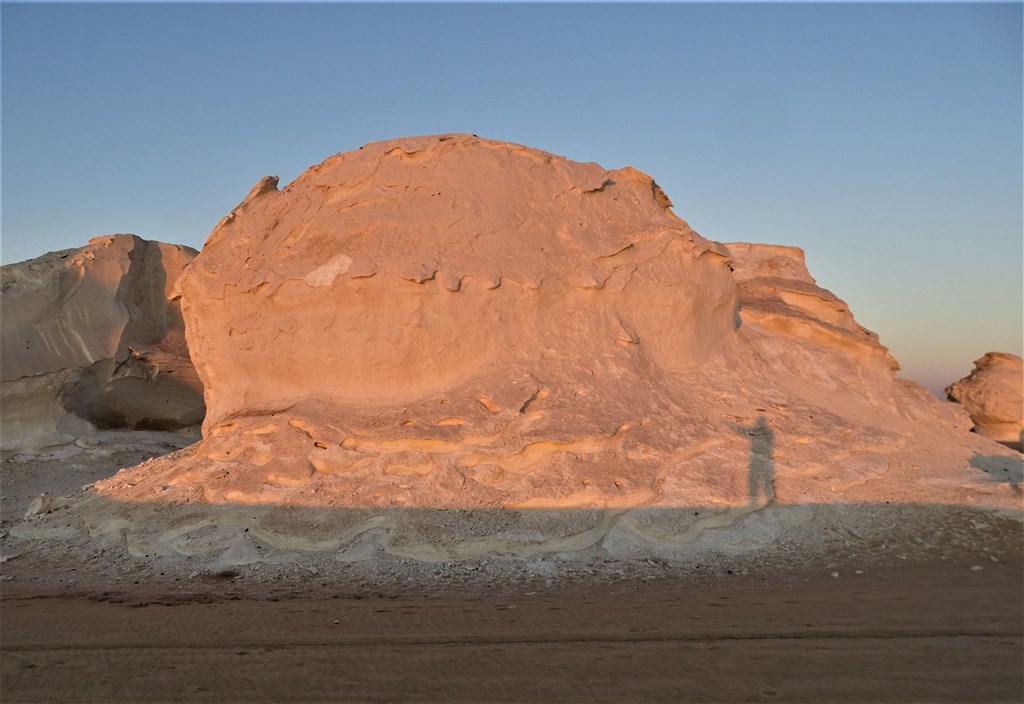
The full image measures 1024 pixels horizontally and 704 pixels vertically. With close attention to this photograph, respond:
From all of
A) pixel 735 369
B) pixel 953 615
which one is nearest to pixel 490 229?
pixel 735 369

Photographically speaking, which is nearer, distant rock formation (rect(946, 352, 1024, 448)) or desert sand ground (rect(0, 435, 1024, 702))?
desert sand ground (rect(0, 435, 1024, 702))

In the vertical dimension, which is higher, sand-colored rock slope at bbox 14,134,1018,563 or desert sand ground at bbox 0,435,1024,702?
sand-colored rock slope at bbox 14,134,1018,563

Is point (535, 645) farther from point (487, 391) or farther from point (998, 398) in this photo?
point (998, 398)

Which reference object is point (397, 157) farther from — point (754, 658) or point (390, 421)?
point (754, 658)

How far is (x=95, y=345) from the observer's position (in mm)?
12500

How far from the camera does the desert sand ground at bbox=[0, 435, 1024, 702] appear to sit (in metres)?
3.78

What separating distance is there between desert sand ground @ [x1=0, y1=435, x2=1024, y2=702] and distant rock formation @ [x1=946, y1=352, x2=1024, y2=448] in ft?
35.2

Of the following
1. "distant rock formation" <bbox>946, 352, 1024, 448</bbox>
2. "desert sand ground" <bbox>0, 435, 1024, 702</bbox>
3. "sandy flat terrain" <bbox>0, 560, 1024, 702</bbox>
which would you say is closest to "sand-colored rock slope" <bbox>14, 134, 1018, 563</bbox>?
"desert sand ground" <bbox>0, 435, 1024, 702</bbox>

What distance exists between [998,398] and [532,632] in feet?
48.6

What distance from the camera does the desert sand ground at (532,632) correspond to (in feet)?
12.4

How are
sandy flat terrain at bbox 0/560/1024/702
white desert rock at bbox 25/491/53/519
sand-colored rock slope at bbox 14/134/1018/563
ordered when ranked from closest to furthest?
sandy flat terrain at bbox 0/560/1024/702
sand-colored rock slope at bbox 14/134/1018/563
white desert rock at bbox 25/491/53/519

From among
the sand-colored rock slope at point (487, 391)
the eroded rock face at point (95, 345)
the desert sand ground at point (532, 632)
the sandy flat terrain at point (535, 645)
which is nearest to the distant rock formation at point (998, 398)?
the sand-colored rock slope at point (487, 391)

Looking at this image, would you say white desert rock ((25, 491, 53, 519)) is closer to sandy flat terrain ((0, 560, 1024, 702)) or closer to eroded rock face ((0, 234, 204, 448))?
sandy flat terrain ((0, 560, 1024, 702))

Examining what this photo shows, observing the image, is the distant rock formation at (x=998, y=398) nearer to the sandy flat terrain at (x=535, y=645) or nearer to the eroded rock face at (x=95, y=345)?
the sandy flat terrain at (x=535, y=645)
